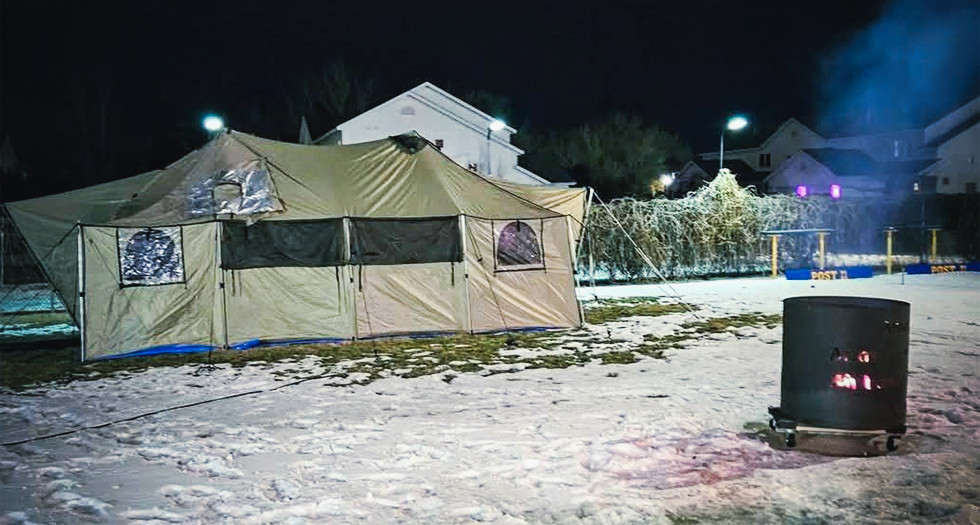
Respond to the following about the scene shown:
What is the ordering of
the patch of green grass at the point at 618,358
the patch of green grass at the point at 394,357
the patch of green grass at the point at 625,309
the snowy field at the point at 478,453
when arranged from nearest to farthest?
the snowy field at the point at 478,453 → the patch of green grass at the point at 394,357 → the patch of green grass at the point at 618,358 → the patch of green grass at the point at 625,309

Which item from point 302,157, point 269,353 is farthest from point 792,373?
point 302,157

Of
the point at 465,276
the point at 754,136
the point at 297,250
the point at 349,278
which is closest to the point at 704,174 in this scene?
the point at 754,136

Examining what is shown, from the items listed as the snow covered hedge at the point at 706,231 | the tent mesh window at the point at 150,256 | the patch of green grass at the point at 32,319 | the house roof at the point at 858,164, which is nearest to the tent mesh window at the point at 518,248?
the tent mesh window at the point at 150,256

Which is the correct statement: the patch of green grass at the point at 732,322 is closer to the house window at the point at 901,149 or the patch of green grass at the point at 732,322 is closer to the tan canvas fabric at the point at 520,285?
the tan canvas fabric at the point at 520,285

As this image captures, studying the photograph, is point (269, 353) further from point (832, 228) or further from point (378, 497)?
point (832, 228)

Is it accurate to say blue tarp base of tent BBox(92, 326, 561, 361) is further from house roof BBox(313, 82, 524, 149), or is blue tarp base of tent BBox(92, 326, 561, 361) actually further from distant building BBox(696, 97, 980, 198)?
distant building BBox(696, 97, 980, 198)

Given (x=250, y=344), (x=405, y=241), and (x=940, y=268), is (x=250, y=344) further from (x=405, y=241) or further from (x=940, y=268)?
(x=940, y=268)

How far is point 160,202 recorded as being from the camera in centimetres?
1079

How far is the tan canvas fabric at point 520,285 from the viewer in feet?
37.8

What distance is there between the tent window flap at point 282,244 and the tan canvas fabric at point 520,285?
199 cm

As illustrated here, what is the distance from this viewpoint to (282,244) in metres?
10.9

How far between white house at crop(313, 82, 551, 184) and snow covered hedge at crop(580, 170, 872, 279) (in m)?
12.3

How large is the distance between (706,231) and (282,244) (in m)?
13.7

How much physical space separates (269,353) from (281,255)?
57.0 inches
